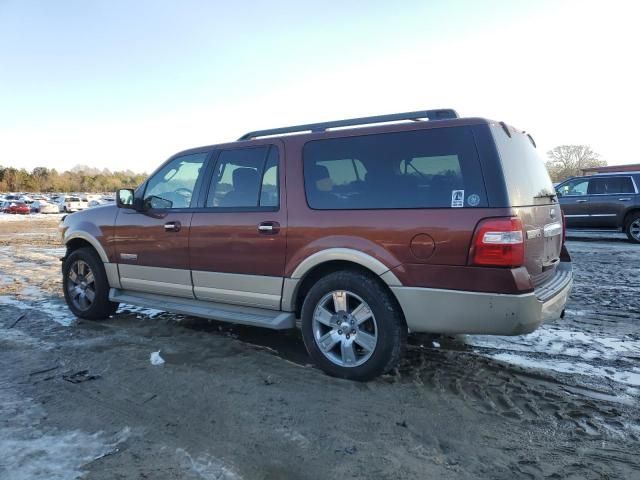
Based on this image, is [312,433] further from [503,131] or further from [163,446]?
[503,131]

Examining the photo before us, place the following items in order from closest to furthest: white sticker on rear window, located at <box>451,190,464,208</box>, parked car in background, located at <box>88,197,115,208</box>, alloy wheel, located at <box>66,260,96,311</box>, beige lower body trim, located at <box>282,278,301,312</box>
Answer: white sticker on rear window, located at <box>451,190,464,208</box> → beige lower body trim, located at <box>282,278,301,312</box> → alloy wheel, located at <box>66,260,96,311</box> → parked car in background, located at <box>88,197,115,208</box>

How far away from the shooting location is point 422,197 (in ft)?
10.9

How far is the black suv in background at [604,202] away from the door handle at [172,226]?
12097 millimetres

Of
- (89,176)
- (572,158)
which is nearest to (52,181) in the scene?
(89,176)

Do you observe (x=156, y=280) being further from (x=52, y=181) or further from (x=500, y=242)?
(x=52, y=181)

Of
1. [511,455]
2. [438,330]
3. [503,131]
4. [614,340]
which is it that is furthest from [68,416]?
[614,340]

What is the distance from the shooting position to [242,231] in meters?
4.12

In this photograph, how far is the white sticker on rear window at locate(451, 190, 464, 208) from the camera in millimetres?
3155

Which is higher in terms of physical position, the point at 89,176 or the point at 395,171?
the point at 89,176

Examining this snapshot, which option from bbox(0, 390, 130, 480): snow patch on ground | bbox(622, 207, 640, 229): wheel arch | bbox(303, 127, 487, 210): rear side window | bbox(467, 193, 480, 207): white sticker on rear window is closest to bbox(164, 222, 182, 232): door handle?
bbox(303, 127, 487, 210): rear side window

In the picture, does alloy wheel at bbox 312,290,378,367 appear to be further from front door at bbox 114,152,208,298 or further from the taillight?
front door at bbox 114,152,208,298

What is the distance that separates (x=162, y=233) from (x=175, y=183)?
562 millimetres

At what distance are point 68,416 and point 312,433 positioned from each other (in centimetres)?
165

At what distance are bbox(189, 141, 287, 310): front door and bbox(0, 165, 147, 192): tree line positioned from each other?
68.4 m
